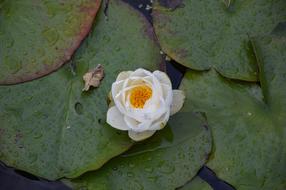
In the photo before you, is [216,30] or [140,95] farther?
[216,30]

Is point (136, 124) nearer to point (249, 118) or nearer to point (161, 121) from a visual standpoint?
point (161, 121)

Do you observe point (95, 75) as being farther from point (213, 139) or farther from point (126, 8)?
point (213, 139)

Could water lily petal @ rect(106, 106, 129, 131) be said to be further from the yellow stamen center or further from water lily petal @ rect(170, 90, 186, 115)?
water lily petal @ rect(170, 90, 186, 115)

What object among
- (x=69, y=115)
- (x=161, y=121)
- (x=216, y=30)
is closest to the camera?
(x=161, y=121)

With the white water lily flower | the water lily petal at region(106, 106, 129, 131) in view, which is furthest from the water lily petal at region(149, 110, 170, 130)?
the water lily petal at region(106, 106, 129, 131)

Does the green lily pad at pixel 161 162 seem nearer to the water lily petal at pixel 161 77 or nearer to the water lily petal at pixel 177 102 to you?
the water lily petal at pixel 177 102

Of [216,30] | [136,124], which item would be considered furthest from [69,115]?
[216,30]

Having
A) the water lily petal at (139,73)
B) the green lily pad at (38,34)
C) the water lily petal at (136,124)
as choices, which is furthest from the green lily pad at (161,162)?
the green lily pad at (38,34)
